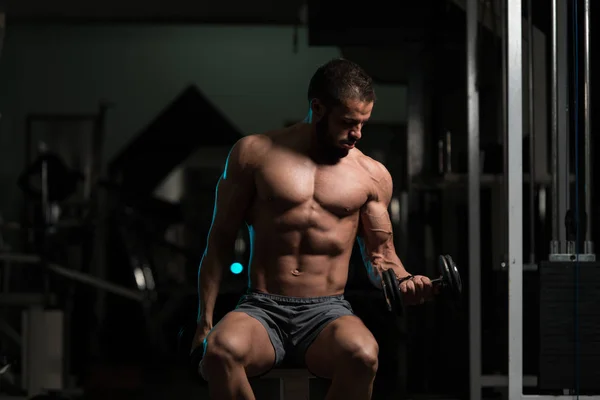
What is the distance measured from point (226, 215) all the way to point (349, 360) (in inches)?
20.5

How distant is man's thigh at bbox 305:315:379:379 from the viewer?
245 cm

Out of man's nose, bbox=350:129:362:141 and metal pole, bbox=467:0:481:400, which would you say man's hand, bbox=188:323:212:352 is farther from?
metal pole, bbox=467:0:481:400

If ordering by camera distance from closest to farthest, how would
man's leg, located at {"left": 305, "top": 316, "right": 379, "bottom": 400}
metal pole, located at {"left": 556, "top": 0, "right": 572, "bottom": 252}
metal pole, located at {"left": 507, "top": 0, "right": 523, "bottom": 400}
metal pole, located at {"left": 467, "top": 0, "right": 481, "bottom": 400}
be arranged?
1. man's leg, located at {"left": 305, "top": 316, "right": 379, "bottom": 400}
2. metal pole, located at {"left": 507, "top": 0, "right": 523, "bottom": 400}
3. metal pole, located at {"left": 556, "top": 0, "right": 572, "bottom": 252}
4. metal pole, located at {"left": 467, "top": 0, "right": 481, "bottom": 400}

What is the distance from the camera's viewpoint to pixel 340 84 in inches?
100

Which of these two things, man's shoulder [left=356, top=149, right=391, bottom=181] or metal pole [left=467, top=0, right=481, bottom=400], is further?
metal pole [left=467, top=0, right=481, bottom=400]

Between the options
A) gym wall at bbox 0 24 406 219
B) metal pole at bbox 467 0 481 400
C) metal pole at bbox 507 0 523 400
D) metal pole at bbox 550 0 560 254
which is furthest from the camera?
gym wall at bbox 0 24 406 219

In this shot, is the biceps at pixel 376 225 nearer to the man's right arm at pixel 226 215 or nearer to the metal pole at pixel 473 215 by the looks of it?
the man's right arm at pixel 226 215

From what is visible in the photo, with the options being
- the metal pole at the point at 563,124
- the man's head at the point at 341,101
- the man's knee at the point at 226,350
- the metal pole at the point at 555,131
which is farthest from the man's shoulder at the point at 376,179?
the metal pole at the point at 563,124

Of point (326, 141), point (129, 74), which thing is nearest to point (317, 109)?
point (326, 141)

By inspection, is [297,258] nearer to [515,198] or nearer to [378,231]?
[378,231]

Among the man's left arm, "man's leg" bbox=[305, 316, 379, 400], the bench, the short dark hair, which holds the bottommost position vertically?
the bench

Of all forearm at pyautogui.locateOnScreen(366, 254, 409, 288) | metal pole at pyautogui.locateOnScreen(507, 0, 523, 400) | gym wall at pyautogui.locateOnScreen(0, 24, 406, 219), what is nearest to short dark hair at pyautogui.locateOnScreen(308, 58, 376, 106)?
forearm at pyautogui.locateOnScreen(366, 254, 409, 288)

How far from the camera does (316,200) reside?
2.63m

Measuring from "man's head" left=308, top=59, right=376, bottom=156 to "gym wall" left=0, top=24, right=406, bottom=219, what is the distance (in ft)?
6.21
